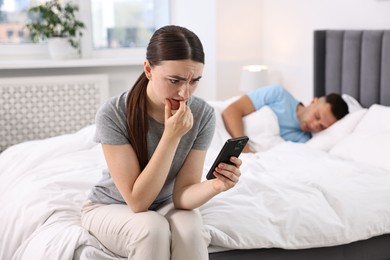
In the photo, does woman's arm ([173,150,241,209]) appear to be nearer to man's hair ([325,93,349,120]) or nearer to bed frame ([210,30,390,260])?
man's hair ([325,93,349,120])

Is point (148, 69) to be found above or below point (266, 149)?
above

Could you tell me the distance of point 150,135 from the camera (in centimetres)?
169

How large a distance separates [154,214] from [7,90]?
263 centimetres

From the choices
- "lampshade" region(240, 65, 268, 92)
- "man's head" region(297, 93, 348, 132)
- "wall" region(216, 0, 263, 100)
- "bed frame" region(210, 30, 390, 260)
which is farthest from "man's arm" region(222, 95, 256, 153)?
"wall" region(216, 0, 263, 100)

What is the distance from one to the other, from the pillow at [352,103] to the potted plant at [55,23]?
1.96 meters

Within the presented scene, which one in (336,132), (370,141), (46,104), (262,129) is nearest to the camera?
(370,141)

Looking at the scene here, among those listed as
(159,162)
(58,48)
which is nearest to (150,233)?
(159,162)

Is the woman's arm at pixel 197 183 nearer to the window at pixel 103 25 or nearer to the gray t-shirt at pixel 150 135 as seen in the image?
the gray t-shirt at pixel 150 135

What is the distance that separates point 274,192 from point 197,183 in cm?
42

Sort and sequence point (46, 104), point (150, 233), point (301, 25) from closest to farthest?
1. point (150, 233)
2. point (301, 25)
3. point (46, 104)

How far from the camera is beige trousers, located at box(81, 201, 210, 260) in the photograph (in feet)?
4.98

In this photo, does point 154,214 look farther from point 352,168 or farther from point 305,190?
point 352,168

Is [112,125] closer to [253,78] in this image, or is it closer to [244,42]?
[253,78]

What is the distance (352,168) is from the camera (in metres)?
2.38
